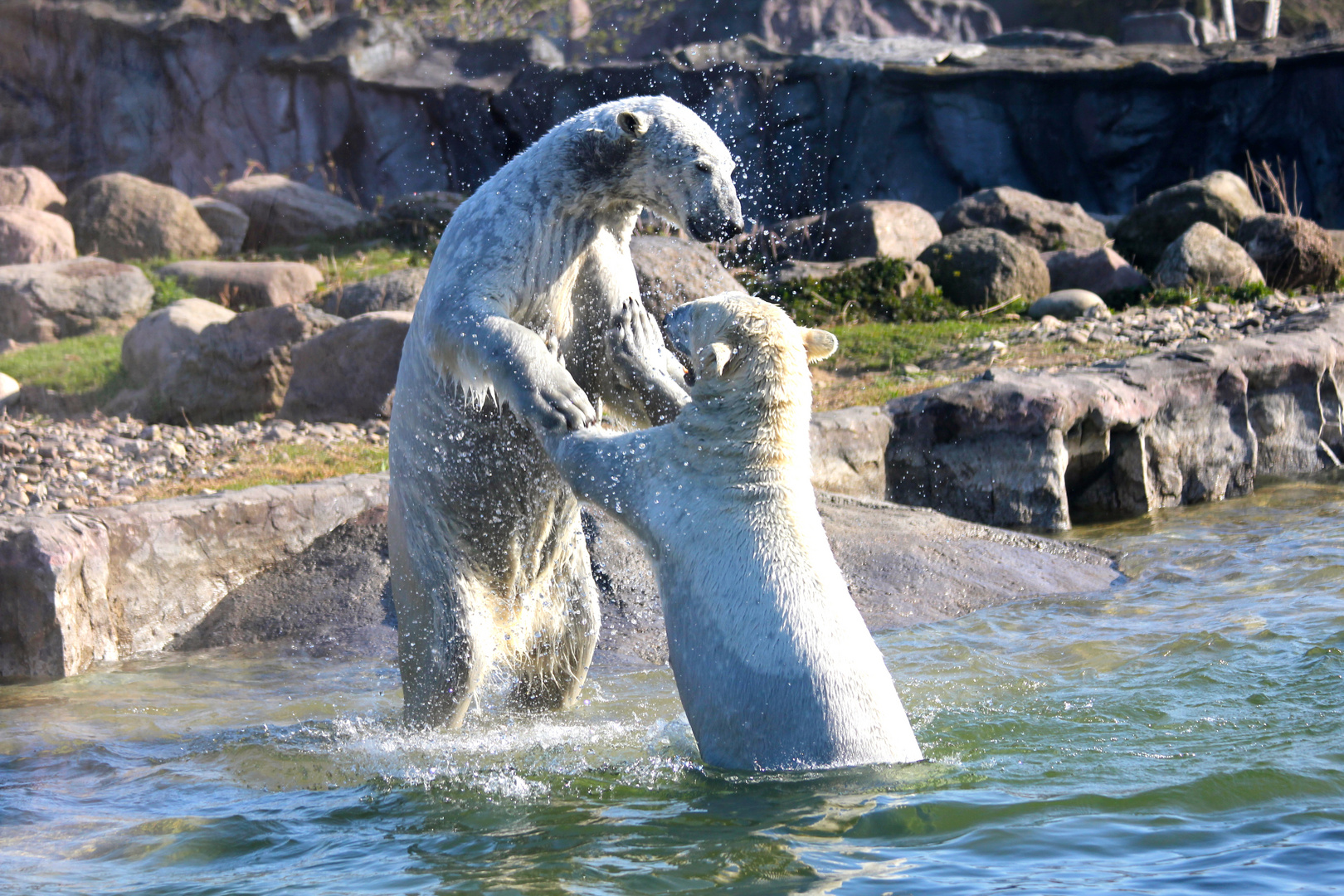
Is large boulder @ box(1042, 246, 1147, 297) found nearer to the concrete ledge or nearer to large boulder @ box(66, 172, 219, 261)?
the concrete ledge

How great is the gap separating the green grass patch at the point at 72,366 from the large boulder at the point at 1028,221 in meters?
8.57

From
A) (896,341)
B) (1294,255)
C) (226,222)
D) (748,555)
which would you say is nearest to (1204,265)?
(1294,255)

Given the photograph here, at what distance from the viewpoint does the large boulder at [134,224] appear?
47.8ft

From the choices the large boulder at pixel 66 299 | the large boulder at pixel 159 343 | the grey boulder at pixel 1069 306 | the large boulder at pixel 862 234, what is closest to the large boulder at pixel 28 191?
the large boulder at pixel 66 299

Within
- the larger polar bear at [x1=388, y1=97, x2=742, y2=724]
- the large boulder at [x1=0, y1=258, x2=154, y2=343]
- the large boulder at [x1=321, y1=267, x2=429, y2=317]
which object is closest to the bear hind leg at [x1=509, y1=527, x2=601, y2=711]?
the larger polar bear at [x1=388, y1=97, x2=742, y2=724]

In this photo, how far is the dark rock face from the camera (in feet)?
23.4

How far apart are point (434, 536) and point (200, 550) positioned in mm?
2277

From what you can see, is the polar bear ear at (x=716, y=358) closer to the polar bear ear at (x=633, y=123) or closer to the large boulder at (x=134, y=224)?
the polar bear ear at (x=633, y=123)

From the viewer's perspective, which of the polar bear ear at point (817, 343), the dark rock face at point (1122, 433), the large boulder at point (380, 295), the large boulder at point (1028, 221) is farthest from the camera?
the large boulder at point (1028, 221)

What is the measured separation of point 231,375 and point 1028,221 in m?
8.59

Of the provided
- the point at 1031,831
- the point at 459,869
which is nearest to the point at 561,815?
the point at 459,869

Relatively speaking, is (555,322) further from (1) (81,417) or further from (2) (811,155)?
(2) (811,155)

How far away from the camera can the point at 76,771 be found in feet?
12.6

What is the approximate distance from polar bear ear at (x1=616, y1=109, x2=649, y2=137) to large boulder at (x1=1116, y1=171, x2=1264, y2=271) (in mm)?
10776
